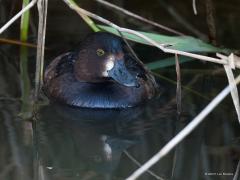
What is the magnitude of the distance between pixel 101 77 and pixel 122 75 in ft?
1.00

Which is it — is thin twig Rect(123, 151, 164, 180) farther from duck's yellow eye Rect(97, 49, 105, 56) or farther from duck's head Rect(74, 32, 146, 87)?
duck's yellow eye Rect(97, 49, 105, 56)

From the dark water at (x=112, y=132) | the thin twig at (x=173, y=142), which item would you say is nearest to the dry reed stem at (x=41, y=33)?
the dark water at (x=112, y=132)

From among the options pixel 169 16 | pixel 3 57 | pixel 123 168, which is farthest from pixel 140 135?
pixel 169 16

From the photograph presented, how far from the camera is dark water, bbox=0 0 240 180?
4.22 m

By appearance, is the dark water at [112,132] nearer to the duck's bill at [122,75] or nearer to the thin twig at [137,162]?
the thin twig at [137,162]

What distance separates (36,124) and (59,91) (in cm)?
58

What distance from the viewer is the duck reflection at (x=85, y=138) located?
14.0 feet

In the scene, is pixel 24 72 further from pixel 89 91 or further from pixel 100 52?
pixel 100 52

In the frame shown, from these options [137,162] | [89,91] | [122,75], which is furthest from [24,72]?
[137,162]

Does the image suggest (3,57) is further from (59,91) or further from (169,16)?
(169,16)

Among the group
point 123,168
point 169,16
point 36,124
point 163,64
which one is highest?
point 169,16

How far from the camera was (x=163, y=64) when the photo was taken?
5906 mm

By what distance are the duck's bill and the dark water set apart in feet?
0.75

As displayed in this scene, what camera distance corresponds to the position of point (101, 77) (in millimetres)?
5352
